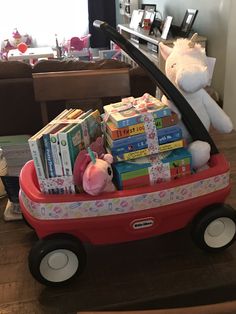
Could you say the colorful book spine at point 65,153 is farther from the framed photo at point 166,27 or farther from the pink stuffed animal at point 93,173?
the framed photo at point 166,27

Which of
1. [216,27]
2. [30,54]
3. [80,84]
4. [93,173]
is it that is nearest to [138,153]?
[93,173]

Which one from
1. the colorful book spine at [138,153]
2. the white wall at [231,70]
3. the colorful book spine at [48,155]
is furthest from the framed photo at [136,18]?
the colorful book spine at [48,155]

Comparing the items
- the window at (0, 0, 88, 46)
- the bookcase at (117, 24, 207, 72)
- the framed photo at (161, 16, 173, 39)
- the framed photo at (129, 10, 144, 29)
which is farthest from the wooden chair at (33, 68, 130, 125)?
the window at (0, 0, 88, 46)

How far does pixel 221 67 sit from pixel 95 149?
2.75 m

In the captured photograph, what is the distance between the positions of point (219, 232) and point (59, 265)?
39 centimetres

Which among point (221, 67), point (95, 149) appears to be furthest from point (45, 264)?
point (221, 67)

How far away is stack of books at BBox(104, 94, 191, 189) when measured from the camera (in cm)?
84

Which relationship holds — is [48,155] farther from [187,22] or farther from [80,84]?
[187,22]

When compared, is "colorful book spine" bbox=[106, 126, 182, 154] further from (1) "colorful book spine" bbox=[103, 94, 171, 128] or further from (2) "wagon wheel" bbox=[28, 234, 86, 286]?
(2) "wagon wheel" bbox=[28, 234, 86, 286]

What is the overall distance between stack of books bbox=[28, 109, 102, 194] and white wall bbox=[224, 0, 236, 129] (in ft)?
8.11

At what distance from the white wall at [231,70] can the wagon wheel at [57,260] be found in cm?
260

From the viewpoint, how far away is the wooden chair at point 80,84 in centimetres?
145

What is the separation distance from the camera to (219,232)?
895mm

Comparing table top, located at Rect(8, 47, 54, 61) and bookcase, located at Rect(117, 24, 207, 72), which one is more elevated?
bookcase, located at Rect(117, 24, 207, 72)
